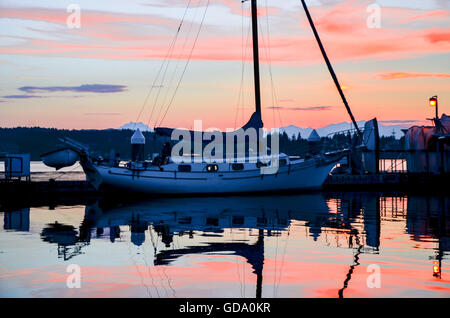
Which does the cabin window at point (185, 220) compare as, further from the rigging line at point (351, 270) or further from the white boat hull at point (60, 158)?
the white boat hull at point (60, 158)

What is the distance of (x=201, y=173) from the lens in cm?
4372

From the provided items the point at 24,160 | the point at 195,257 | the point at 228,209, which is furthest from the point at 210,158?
the point at 195,257

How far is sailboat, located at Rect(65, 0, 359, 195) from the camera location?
141 ft

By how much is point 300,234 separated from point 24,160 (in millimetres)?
32221

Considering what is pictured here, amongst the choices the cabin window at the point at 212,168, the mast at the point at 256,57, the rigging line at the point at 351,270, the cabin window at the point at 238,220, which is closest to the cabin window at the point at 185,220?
the cabin window at the point at 238,220

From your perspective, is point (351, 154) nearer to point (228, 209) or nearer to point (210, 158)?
point (210, 158)

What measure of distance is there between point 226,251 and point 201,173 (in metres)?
24.1

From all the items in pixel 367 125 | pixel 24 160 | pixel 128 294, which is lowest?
pixel 128 294

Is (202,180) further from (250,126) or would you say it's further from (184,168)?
(250,126)

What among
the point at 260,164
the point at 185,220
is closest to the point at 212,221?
the point at 185,220

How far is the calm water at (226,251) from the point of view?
1446cm

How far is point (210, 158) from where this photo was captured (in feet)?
146

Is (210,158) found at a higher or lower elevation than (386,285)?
higher

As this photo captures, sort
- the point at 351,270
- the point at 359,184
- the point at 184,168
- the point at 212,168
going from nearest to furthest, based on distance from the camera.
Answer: the point at 351,270 < the point at 184,168 < the point at 212,168 < the point at 359,184
